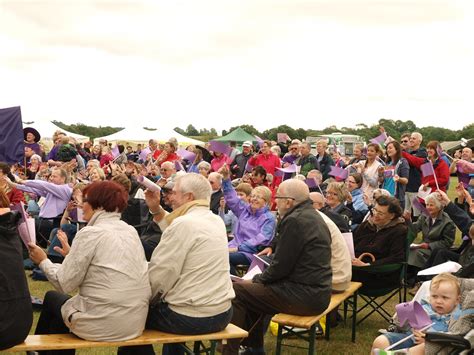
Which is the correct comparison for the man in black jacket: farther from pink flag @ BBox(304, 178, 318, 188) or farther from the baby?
pink flag @ BBox(304, 178, 318, 188)

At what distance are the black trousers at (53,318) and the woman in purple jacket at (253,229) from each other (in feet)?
9.55

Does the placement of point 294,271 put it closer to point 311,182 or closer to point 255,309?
point 255,309

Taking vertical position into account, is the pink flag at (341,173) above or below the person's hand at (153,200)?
below

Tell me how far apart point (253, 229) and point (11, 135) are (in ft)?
19.6

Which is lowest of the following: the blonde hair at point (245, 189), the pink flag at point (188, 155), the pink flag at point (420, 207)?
the pink flag at point (420, 207)

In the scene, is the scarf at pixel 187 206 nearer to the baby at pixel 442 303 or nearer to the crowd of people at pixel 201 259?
the crowd of people at pixel 201 259

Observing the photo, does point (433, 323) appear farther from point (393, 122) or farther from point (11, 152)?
point (393, 122)

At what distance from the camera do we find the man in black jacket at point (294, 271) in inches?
187

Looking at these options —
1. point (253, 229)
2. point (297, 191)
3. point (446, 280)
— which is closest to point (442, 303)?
point (446, 280)

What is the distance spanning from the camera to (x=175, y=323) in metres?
4.05

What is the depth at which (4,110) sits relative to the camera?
1100 cm

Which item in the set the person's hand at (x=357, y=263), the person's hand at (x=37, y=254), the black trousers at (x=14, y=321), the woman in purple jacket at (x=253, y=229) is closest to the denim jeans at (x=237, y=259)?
the woman in purple jacket at (x=253, y=229)

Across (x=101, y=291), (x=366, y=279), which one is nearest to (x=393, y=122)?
(x=366, y=279)

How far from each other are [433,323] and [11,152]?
8.85m
